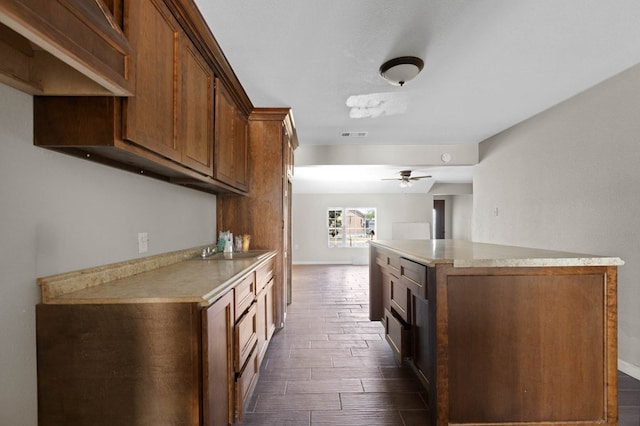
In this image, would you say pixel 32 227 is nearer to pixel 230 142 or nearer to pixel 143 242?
pixel 143 242

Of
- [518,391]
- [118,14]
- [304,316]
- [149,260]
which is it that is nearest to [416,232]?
[304,316]

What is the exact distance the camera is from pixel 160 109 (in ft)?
4.49

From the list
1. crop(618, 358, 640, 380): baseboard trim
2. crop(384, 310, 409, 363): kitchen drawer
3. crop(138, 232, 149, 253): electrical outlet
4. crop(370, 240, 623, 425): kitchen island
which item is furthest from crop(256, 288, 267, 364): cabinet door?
crop(618, 358, 640, 380): baseboard trim

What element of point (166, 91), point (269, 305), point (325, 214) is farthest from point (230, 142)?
point (325, 214)

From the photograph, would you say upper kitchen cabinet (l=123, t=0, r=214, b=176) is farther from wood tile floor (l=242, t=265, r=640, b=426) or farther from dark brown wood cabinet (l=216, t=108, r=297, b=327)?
wood tile floor (l=242, t=265, r=640, b=426)

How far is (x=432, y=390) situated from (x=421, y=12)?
2185 millimetres

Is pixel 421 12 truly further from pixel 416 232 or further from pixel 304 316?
pixel 416 232

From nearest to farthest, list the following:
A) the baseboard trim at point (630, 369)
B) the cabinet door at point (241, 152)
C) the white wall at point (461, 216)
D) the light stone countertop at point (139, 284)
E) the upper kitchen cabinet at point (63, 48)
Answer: the upper kitchen cabinet at point (63, 48), the light stone countertop at point (139, 284), the baseboard trim at point (630, 369), the cabinet door at point (241, 152), the white wall at point (461, 216)

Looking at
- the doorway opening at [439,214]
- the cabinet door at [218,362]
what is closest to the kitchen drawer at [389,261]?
the cabinet door at [218,362]

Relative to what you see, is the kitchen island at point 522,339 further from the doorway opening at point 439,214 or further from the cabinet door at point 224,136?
the doorway opening at point 439,214

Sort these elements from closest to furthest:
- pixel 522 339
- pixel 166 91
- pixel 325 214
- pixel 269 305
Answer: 1. pixel 166 91
2. pixel 522 339
3. pixel 269 305
4. pixel 325 214

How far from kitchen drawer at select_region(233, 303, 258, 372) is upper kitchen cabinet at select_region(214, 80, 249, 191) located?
3.34 feet

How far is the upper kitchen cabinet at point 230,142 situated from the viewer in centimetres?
215

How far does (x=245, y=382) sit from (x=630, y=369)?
3.01 meters
